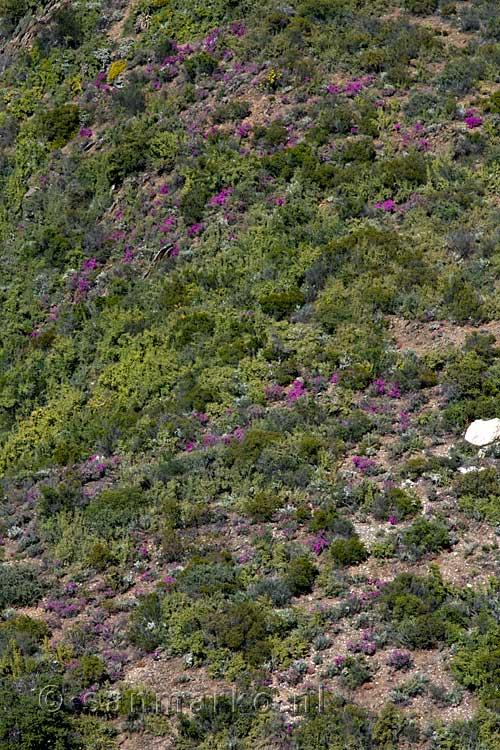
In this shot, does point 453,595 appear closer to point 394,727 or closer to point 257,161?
point 394,727

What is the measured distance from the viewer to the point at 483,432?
29875 millimetres

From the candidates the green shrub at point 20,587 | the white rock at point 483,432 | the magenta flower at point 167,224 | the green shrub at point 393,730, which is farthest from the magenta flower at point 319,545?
the magenta flower at point 167,224

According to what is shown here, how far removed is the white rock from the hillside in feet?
1.25

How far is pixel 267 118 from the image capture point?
147ft

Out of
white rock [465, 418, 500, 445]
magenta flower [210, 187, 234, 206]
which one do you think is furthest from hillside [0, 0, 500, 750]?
white rock [465, 418, 500, 445]

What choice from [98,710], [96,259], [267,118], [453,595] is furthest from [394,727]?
[267,118]

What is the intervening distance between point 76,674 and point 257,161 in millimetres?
23030

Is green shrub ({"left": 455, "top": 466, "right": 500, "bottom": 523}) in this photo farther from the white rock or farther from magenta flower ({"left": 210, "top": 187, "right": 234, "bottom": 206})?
magenta flower ({"left": 210, "top": 187, "right": 234, "bottom": 206})

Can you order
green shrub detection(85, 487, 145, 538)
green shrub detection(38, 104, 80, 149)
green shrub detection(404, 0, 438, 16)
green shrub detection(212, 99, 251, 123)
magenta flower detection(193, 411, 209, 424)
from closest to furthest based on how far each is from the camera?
green shrub detection(85, 487, 145, 538), magenta flower detection(193, 411, 209, 424), green shrub detection(212, 99, 251, 123), green shrub detection(404, 0, 438, 16), green shrub detection(38, 104, 80, 149)

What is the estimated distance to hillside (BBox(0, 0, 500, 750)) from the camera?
25.4 m

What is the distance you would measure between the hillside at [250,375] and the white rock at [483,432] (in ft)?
1.25

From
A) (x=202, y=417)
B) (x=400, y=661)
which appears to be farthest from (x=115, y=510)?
(x=400, y=661)

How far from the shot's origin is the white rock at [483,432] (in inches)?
1169

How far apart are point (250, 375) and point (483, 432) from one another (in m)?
8.16
